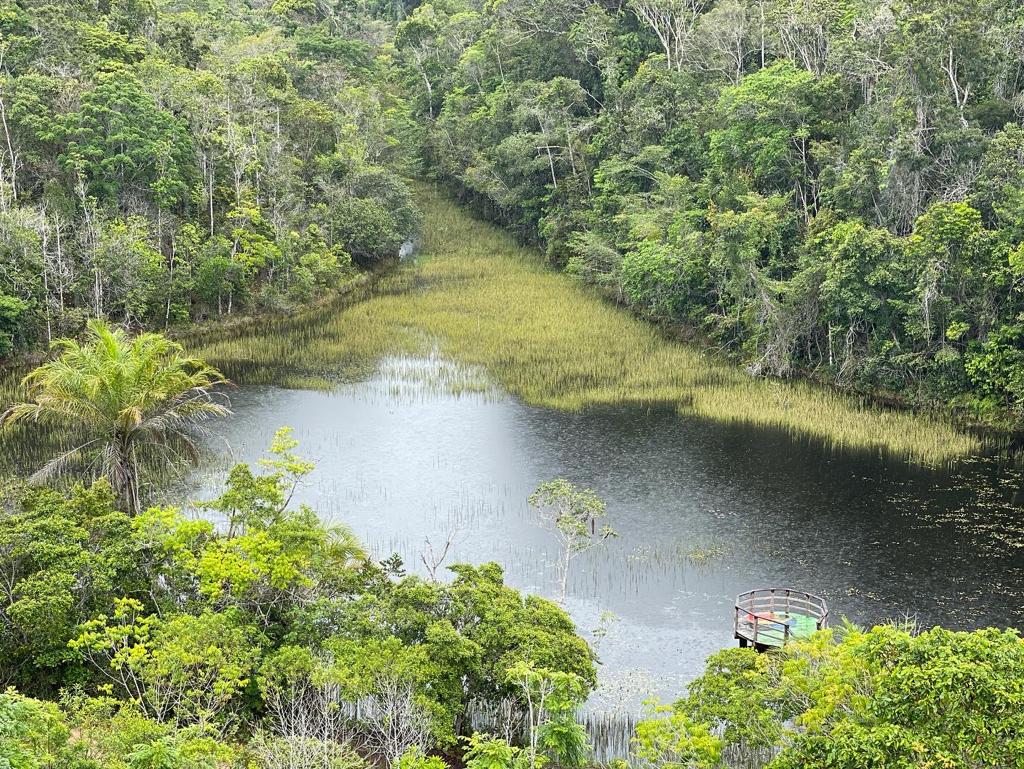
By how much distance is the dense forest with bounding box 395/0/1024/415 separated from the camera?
101 feet

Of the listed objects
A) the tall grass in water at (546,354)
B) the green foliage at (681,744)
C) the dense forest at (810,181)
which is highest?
the dense forest at (810,181)

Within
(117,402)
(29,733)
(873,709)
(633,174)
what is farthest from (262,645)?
(633,174)

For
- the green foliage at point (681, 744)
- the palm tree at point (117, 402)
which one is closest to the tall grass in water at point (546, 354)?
the palm tree at point (117, 402)

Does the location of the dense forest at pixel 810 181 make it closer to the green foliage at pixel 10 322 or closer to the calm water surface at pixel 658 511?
the calm water surface at pixel 658 511

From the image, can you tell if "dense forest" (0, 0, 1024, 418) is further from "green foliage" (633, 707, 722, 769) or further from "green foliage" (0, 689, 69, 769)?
"green foliage" (0, 689, 69, 769)

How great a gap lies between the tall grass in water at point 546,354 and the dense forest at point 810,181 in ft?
6.45

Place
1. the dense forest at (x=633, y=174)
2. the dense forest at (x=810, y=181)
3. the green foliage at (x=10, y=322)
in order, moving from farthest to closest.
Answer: the green foliage at (x=10, y=322), the dense forest at (x=633, y=174), the dense forest at (x=810, y=181)

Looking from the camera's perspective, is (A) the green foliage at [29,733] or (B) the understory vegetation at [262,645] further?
(B) the understory vegetation at [262,645]

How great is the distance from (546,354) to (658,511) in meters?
14.4

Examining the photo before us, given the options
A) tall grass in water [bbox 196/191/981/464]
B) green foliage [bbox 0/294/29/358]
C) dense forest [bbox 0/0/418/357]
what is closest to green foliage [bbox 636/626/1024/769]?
tall grass in water [bbox 196/191/981/464]

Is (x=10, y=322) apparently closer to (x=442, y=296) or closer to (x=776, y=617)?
(x=442, y=296)

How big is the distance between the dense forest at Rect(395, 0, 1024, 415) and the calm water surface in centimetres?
611

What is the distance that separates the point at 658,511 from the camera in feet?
79.5

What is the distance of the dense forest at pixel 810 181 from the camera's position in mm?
30906
